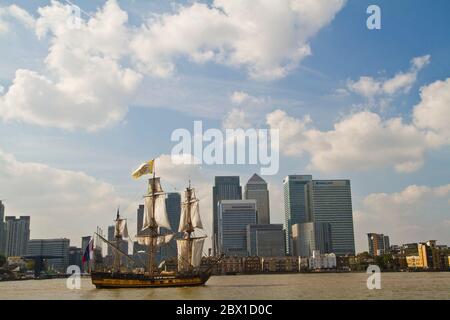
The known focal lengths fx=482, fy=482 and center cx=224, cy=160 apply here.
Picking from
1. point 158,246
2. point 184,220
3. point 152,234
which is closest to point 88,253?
point 152,234

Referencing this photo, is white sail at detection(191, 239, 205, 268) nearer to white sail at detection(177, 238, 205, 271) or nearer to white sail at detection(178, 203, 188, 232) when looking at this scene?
white sail at detection(177, 238, 205, 271)

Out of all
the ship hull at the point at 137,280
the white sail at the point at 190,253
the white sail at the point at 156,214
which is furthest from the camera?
the white sail at the point at 190,253

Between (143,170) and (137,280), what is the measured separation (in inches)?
1043

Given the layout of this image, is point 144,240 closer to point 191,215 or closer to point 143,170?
point 191,215

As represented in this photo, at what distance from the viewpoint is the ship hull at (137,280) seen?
108500 mm

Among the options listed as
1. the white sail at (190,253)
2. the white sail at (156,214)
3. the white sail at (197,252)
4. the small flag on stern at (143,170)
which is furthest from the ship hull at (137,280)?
the small flag on stern at (143,170)

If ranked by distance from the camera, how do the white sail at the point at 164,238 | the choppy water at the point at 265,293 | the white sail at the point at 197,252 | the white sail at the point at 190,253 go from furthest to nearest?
the white sail at the point at 190,253 < the white sail at the point at 197,252 < the white sail at the point at 164,238 < the choppy water at the point at 265,293

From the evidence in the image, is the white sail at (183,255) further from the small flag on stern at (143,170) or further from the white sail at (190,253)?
the small flag on stern at (143,170)

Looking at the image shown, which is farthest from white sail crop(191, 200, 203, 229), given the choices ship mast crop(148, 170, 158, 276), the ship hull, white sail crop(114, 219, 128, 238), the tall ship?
white sail crop(114, 219, 128, 238)

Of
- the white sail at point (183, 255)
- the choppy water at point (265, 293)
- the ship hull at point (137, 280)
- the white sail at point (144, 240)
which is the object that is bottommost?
the choppy water at point (265, 293)

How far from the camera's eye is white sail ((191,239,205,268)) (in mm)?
130125
